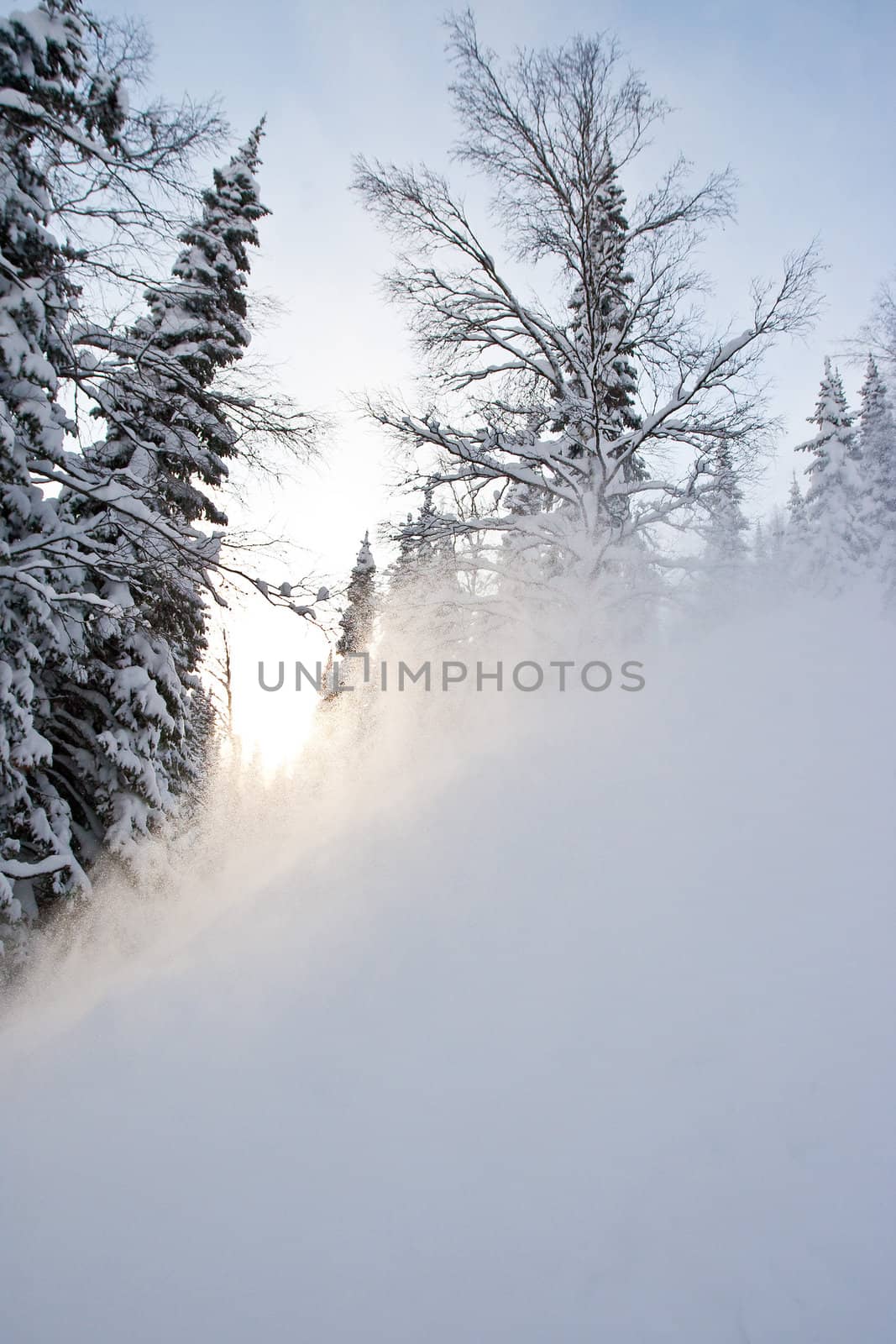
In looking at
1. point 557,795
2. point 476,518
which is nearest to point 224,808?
point 476,518

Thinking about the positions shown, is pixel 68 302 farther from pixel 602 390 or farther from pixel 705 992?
pixel 705 992

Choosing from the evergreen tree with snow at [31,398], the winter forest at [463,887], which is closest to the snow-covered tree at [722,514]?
the winter forest at [463,887]

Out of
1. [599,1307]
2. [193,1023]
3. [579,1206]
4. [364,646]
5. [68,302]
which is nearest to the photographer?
[599,1307]

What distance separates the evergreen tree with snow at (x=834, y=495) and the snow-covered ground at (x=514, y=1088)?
22837mm

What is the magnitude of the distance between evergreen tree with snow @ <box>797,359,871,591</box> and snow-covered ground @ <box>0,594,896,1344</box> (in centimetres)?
2284

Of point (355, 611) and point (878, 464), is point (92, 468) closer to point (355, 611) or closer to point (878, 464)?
point (355, 611)

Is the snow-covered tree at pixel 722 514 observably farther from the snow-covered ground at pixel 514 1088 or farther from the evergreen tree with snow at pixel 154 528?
the evergreen tree with snow at pixel 154 528

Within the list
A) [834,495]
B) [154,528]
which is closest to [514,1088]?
[154,528]

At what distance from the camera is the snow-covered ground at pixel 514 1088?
6.34 ft

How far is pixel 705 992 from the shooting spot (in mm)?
2672

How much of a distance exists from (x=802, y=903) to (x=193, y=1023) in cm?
310

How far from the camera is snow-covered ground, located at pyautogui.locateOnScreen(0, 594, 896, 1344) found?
1934mm

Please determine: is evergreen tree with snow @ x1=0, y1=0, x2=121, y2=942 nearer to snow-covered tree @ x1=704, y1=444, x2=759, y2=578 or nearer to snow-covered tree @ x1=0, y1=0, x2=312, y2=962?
snow-covered tree @ x1=0, y1=0, x2=312, y2=962

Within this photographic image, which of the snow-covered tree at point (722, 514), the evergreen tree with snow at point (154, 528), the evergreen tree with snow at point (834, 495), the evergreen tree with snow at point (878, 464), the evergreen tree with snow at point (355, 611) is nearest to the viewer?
the evergreen tree with snow at point (154, 528)
